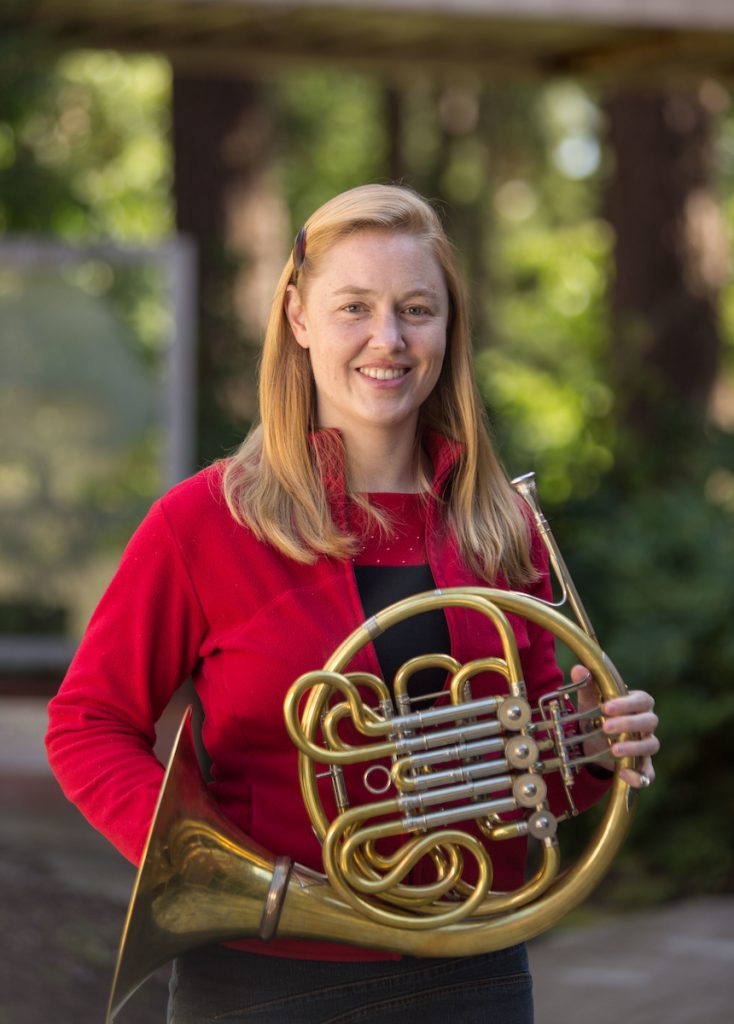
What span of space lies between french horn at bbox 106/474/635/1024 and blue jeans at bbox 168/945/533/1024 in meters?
0.12

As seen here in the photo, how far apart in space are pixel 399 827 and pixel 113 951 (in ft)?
8.47

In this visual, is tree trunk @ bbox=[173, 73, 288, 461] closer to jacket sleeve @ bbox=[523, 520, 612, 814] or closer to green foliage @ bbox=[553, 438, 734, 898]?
green foliage @ bbox=[553, 438, 734, 898]

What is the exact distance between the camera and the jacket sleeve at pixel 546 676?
2.16m

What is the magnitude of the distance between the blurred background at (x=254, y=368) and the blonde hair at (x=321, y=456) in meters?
1.30

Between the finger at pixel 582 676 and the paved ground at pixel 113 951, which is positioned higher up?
the finger at pixel 582 676

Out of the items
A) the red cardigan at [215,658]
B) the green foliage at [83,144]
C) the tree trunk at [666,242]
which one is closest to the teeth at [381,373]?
the red cardigan at [215,658]

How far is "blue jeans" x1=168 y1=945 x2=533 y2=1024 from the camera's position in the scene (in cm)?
200

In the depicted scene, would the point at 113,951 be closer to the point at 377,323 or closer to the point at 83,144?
the point at 377,323

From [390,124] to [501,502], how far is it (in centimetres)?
1673

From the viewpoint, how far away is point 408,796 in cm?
194

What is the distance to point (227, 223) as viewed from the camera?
9.30m

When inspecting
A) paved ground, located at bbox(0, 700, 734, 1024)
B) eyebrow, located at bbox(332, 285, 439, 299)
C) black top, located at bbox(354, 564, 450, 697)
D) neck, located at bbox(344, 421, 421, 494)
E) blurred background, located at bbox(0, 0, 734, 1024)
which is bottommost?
paved ground, located at bbox(0, 700, 734, 1024)

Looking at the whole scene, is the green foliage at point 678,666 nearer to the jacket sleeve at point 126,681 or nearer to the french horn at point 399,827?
the french horn at point 399,827

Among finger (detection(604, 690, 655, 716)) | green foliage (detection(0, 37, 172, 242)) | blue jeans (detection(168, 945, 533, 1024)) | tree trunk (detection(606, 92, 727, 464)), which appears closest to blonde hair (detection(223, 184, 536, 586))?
finger (detection(604, 690, 655, 716))
